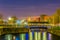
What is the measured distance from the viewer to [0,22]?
6652 mm

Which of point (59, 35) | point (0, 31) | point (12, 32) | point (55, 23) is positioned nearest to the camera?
point (55, 23)

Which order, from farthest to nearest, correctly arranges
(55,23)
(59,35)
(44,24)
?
(59,35)
(44,24)
(55,23)

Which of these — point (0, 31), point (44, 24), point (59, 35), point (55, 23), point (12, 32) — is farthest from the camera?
point (12, 32)

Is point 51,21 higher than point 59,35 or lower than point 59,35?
higher

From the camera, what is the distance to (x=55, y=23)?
20.8 feet

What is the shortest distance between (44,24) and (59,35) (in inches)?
79.8

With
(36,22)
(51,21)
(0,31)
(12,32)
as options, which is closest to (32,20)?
(36,22)

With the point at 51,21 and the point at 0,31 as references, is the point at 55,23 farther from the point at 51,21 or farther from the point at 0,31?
the point at 0,31

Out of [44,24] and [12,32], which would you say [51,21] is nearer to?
[44,24]

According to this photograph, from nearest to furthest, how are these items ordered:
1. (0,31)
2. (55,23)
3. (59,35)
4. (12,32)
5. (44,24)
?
(55,23), (44,24), (0,31), (59,35), (12,32)

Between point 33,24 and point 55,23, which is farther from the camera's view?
point 33,24

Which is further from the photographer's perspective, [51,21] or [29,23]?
[29,23]

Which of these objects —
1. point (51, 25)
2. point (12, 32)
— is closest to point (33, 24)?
point (51, 25)

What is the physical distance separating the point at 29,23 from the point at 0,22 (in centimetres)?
109
